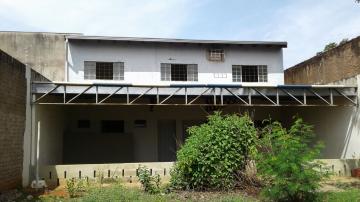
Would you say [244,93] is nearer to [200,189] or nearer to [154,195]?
[200,189]

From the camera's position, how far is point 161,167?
15.4 metres

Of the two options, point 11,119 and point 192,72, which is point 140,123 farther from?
point 11,119

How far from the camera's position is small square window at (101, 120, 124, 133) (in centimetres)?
2055

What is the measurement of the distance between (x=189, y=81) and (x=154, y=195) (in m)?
9.28

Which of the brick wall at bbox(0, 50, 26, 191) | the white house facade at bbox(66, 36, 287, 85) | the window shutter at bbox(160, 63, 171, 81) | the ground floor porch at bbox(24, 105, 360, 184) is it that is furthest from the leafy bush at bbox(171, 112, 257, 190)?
the window shutter at bbox(160, 63, 171, 81)

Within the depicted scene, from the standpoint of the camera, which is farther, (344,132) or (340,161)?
(344,132)

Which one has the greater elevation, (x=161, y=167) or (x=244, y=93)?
(x=244, y=93)

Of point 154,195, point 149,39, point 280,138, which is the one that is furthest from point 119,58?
point 280,138

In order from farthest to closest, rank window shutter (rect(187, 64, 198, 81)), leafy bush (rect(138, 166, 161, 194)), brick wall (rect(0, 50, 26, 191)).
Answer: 1. window shutter (rect(187, 64, 198, 81))
2. leafy bush (rect(138, 166, 161, 194))
3. brick wall (rect(0, 50, 26, 191))

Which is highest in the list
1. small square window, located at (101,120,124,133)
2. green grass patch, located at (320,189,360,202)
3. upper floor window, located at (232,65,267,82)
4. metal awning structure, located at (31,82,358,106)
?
upper floor window, located at (232,65,267,82)

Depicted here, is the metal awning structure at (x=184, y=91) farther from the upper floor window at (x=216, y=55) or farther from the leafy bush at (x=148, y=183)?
the upper floor window at (x=216, y=55)

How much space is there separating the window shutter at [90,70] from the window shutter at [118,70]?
957 millimetres

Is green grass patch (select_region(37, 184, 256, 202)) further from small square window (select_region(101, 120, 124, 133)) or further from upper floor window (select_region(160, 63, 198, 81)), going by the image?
upper floor window (select_region(160, 63, 198, 81))

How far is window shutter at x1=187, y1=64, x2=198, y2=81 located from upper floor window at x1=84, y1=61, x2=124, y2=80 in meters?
3.17
